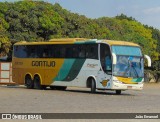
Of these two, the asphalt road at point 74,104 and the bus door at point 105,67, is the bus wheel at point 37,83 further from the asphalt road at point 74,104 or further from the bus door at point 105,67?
the asphalt road at point 74,104

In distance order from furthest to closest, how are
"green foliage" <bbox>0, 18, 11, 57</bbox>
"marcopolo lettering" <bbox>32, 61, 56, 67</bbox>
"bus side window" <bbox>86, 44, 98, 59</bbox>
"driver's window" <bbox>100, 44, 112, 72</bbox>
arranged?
"green foliage" <bbox>0, 18, 11, 57</bbox> < "marcopolo lettering" <bbox>32, 61, 56, 67</bbox> < "bus side window" <bbox>86, 44, 98, 59</bbox> < "driver's window" <bbox>100, 44, 112, 72</bbox>

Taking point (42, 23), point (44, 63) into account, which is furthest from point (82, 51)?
point (42, 23)

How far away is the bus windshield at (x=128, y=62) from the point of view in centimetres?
2906

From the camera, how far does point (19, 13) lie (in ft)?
159

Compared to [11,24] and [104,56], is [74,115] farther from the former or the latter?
[11,24]

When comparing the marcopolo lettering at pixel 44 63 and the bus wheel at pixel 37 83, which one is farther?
the bus wheel at pixel 37 83

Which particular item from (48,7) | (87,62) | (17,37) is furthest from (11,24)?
(87,62)

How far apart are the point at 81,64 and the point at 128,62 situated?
3.08 m

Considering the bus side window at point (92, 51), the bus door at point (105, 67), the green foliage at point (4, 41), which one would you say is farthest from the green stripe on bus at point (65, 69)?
the green foliage at point (4, 41)

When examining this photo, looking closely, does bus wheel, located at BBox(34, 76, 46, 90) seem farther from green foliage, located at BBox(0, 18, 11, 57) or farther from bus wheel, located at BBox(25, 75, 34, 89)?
green foliage, located at BBox(0, 18, 11, 57)

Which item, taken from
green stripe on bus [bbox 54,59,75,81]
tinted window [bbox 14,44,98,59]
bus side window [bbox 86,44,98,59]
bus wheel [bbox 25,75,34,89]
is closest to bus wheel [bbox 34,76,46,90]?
Result: bus wheel [bbox 25,75,34,89]

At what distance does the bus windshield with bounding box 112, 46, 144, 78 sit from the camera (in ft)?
95.3

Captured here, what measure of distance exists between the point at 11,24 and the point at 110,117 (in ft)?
107

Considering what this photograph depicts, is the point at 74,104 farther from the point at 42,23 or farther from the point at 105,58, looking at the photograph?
the point at 42,23
